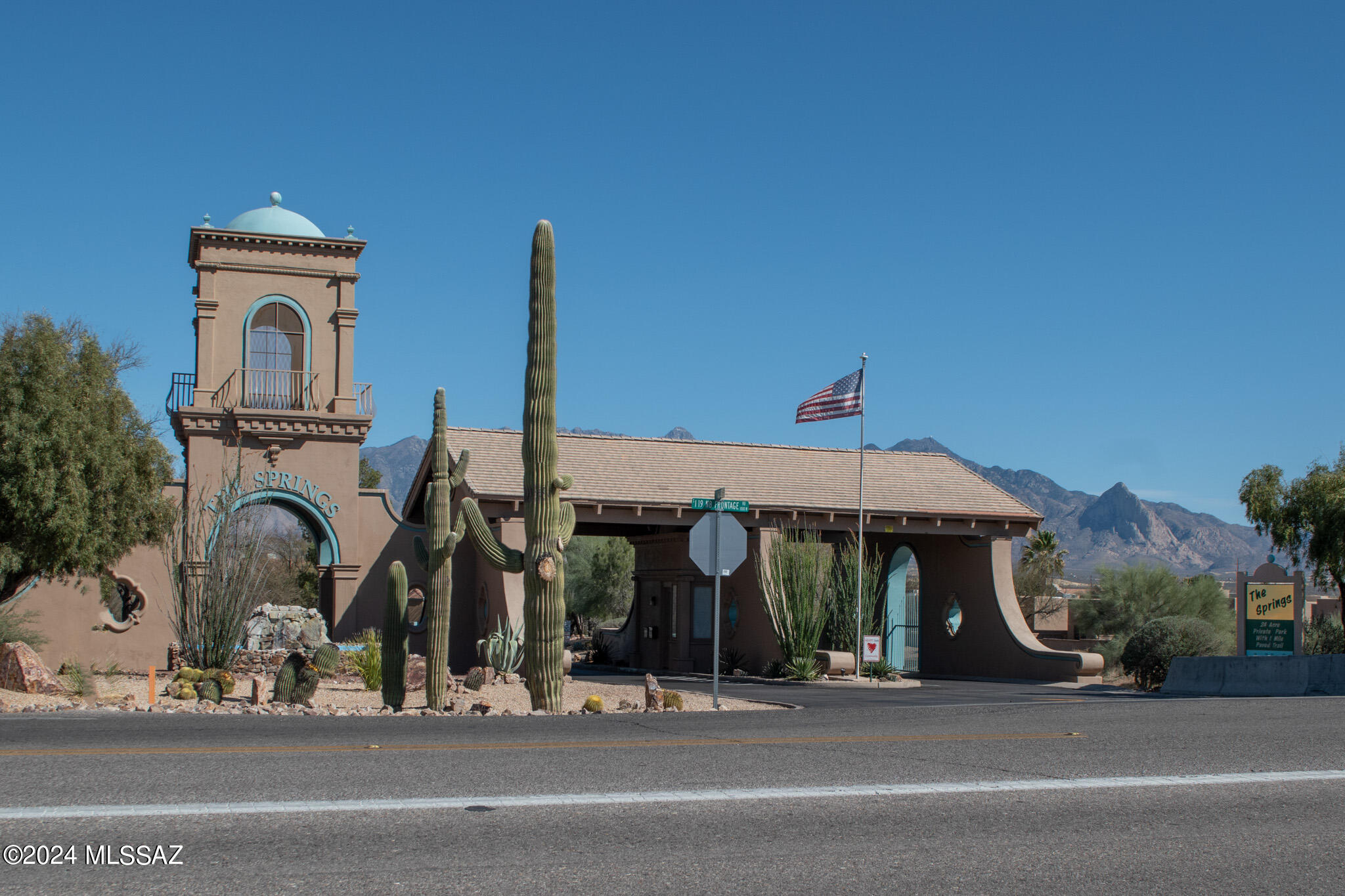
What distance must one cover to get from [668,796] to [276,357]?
22.6m

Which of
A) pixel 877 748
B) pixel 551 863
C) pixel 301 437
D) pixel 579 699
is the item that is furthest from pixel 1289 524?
pixel 551 863

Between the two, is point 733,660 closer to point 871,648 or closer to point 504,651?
point 871,648

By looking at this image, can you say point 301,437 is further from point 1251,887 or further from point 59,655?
point 1251,887

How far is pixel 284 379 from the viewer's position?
2733 cm

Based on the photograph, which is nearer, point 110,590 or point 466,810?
point 466,810

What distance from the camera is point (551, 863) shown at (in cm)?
555

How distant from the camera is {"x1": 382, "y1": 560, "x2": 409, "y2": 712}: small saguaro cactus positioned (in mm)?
16531

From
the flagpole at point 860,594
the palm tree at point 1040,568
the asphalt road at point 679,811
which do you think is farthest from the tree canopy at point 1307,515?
the asphalt road at point 679,811

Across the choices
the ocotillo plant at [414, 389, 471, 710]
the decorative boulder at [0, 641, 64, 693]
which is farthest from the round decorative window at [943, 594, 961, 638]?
the decorative boulder at [0, 641, 64, 693]

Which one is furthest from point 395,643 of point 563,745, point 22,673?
point 563,745

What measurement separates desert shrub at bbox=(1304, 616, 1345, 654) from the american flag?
42.1 ft

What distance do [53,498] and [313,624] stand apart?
8.89 meters

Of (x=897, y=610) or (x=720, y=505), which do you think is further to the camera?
(x=897, y=610)

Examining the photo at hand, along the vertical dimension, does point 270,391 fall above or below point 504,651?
above
